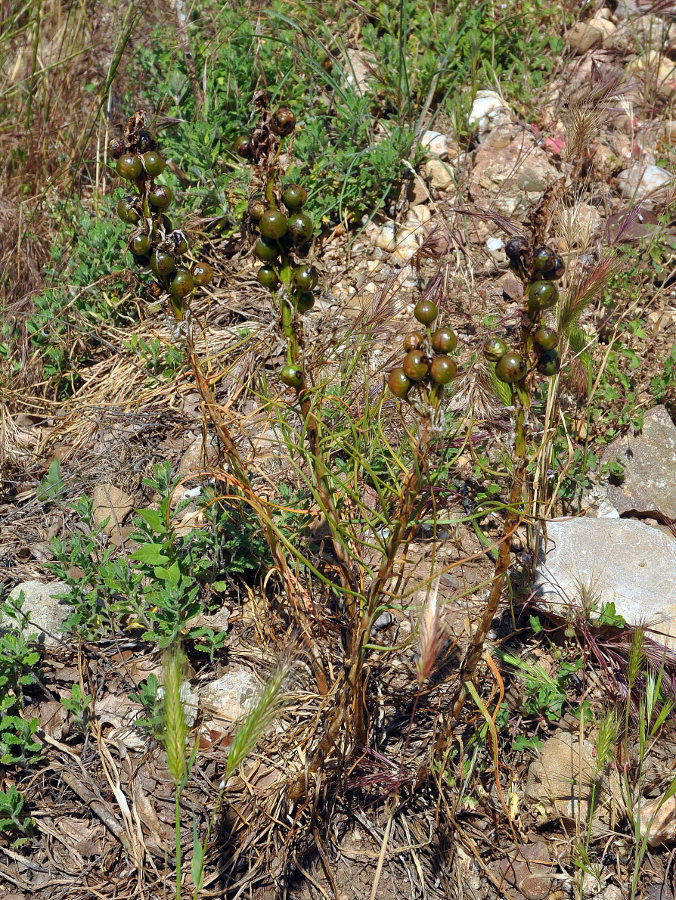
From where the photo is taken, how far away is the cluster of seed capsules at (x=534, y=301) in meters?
1.73

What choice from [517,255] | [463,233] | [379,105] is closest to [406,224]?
[463,233]

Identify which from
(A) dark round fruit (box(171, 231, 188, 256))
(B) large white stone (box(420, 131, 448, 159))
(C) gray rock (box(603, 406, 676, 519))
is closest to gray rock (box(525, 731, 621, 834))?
(C) gray rock (box(603, 406, 676, 519))

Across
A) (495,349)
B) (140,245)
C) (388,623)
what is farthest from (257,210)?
(388,623)

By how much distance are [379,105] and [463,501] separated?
2.25 meters

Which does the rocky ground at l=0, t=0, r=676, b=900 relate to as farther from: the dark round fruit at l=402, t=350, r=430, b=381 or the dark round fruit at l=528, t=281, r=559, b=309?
the dark round fruit at l=402, t=350, r=430, b=381

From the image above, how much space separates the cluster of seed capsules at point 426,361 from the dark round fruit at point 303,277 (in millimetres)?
350

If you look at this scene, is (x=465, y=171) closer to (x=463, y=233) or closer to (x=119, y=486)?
(x=463, y=233)

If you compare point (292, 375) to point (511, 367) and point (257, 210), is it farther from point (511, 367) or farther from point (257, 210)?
point (511, 367)

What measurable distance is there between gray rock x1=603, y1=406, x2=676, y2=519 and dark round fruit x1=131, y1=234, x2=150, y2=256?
197 centimetres

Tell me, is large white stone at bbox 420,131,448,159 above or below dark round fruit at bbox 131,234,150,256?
below

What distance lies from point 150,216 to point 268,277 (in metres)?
0.35

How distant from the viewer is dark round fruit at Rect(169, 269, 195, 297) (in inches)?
77.3

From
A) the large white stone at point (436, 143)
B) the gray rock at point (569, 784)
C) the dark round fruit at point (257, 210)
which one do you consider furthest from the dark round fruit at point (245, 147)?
the large white stone at point (436, 143)

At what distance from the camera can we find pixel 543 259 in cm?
171
